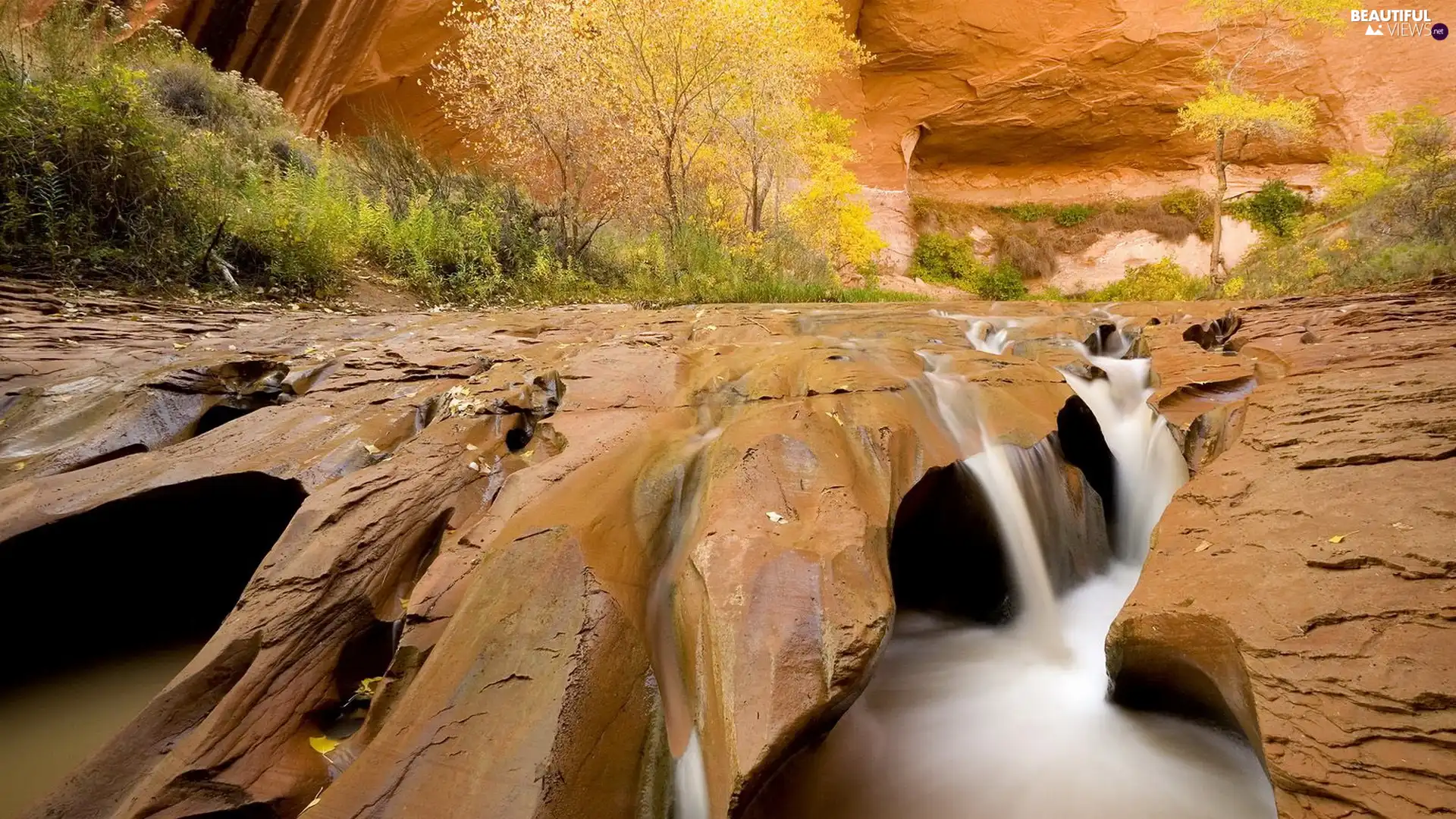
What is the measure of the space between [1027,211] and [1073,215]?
5.11 ft

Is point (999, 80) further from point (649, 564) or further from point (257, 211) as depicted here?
point (649, 564)

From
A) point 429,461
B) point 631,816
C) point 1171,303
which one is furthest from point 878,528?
point 1171,303

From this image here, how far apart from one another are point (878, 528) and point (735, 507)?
1.89ft

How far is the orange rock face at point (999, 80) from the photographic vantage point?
1416cm

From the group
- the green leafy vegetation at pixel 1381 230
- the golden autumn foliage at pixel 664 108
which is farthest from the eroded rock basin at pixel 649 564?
the golden autumn foliage at pixel 664 108

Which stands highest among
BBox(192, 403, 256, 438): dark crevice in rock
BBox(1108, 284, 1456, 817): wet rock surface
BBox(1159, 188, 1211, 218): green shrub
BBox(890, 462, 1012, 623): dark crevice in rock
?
BBox(1159, 188, 1211, 218): green shrub

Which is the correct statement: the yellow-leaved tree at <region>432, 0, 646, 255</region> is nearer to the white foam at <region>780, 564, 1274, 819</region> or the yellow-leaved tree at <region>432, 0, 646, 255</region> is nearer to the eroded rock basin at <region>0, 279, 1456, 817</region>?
the eroded rock basin at <region>0, 279, 1456, 817</region>

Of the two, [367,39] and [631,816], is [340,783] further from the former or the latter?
[367,39]

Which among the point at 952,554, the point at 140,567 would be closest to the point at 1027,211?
the point at 952,554

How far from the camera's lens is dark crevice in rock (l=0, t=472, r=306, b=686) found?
2975 mm

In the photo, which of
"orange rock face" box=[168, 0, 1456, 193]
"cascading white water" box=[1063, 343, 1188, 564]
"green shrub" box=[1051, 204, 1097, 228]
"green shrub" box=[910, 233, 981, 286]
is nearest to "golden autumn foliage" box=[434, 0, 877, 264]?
"orange rock face" box=[168, 0, 1456, 193]

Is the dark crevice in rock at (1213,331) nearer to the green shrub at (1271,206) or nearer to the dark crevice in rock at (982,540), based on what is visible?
the dark crevice in rock at (982,540)

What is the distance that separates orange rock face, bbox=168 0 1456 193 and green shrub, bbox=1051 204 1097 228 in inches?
33.5

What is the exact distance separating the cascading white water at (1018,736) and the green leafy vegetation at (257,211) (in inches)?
276
